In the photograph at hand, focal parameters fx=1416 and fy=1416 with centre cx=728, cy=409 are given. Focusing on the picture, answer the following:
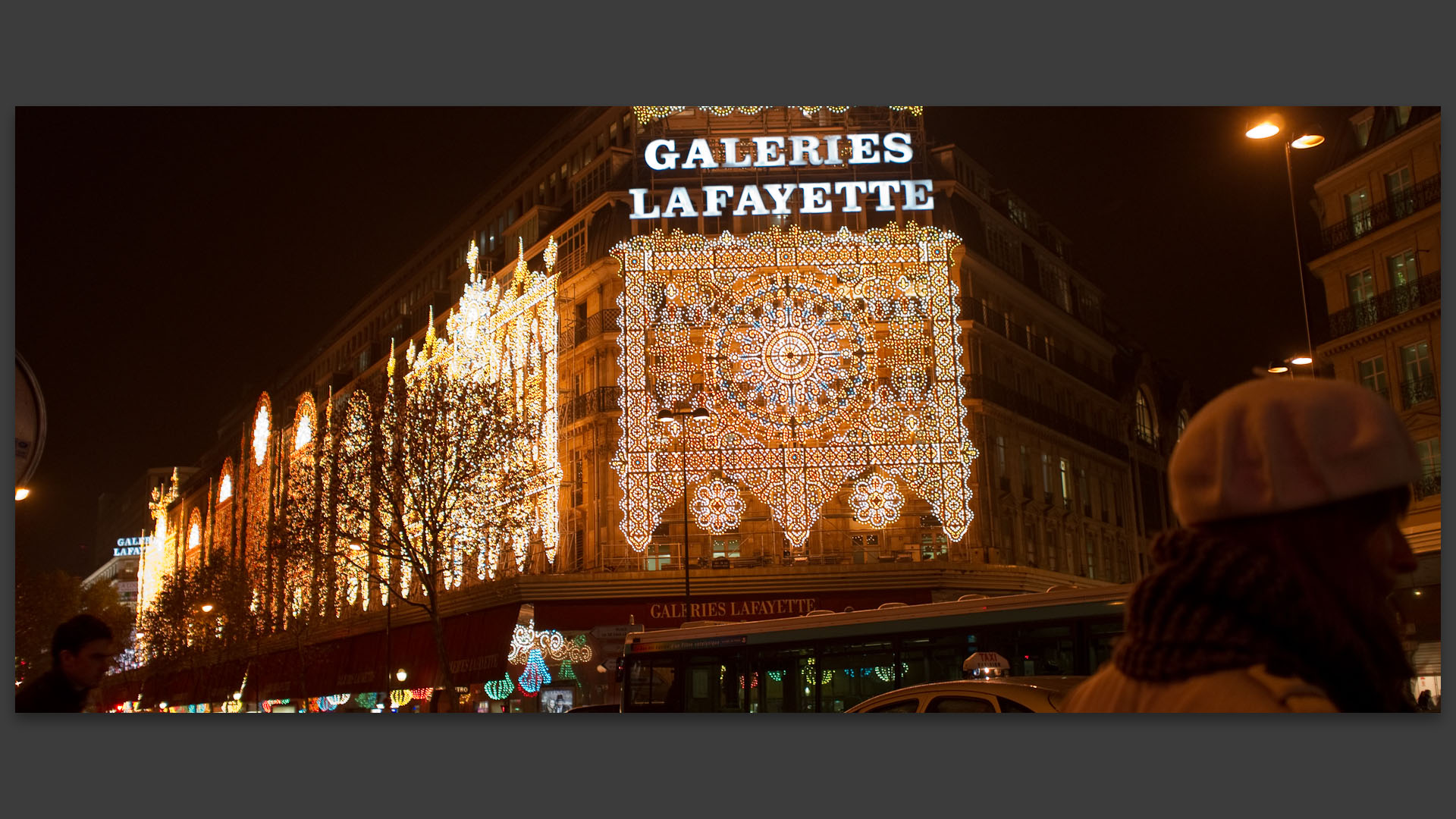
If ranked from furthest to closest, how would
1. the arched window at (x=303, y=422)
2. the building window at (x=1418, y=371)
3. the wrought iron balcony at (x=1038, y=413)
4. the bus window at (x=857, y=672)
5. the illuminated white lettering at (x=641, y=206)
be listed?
the arched window at (x=303, y=422) < the wrought iron balcony at (x=1038, y=413) < the illuminated white lettering at (x=641, y=206) < the building window at (x=1418, y=371) < the bus window at (x=857, y=672)

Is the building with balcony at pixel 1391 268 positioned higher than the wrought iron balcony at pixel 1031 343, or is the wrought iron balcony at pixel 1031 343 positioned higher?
the wrought iron balcony at pixel 1031 343

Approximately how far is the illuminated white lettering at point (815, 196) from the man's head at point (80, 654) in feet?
88.1

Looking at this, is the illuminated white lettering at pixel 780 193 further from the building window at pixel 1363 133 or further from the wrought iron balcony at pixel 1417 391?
the wrought iron balcony at pixel 1417 391

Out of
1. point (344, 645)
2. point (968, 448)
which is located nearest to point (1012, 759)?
point (968, 448)

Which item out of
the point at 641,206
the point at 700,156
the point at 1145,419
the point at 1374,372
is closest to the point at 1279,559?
the point at 1374,372

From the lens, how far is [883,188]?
3306 centimetres

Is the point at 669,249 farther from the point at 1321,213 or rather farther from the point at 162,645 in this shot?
the point at 162,645

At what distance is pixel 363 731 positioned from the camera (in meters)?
12.6

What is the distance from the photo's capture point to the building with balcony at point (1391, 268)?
20031 millimetres

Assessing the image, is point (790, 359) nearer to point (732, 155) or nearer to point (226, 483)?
point (732, 155)

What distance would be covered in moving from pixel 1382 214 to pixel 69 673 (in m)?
22.1

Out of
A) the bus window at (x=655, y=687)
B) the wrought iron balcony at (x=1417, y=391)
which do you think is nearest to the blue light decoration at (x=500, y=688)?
the bus window at (x=655, y=687)

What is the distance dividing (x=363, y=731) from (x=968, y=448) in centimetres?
2191

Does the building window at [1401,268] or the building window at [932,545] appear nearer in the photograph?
the building window at [1401,268]
